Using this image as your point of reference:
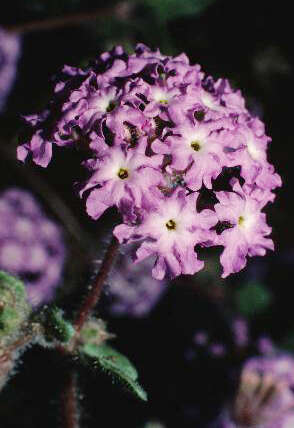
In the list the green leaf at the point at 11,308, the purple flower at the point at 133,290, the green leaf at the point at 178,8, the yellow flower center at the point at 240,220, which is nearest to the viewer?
the yellow flower center at the point at 240,220

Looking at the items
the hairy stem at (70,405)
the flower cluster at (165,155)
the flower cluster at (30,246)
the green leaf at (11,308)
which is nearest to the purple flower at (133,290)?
the flower cluster at (30,246)

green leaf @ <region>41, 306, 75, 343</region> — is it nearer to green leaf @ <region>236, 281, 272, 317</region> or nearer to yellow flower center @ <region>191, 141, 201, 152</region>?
yellow flower center @ <region>191, 141, 201, 152</region>

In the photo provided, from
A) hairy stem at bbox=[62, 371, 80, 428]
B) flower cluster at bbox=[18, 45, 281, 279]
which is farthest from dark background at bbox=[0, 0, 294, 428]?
Answer: flower cluster at bbox=[18, 45, 281, 279]

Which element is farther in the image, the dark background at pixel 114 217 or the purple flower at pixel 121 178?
the dark background at pixel 114 217

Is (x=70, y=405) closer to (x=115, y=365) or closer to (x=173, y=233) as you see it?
(x=115, y=365)

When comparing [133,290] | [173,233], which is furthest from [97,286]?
[133,290]

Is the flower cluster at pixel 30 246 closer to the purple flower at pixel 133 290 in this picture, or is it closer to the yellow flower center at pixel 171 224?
the purple flower at pixel 133 290

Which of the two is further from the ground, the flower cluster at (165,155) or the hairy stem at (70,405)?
the flower cluster at (165,155)
